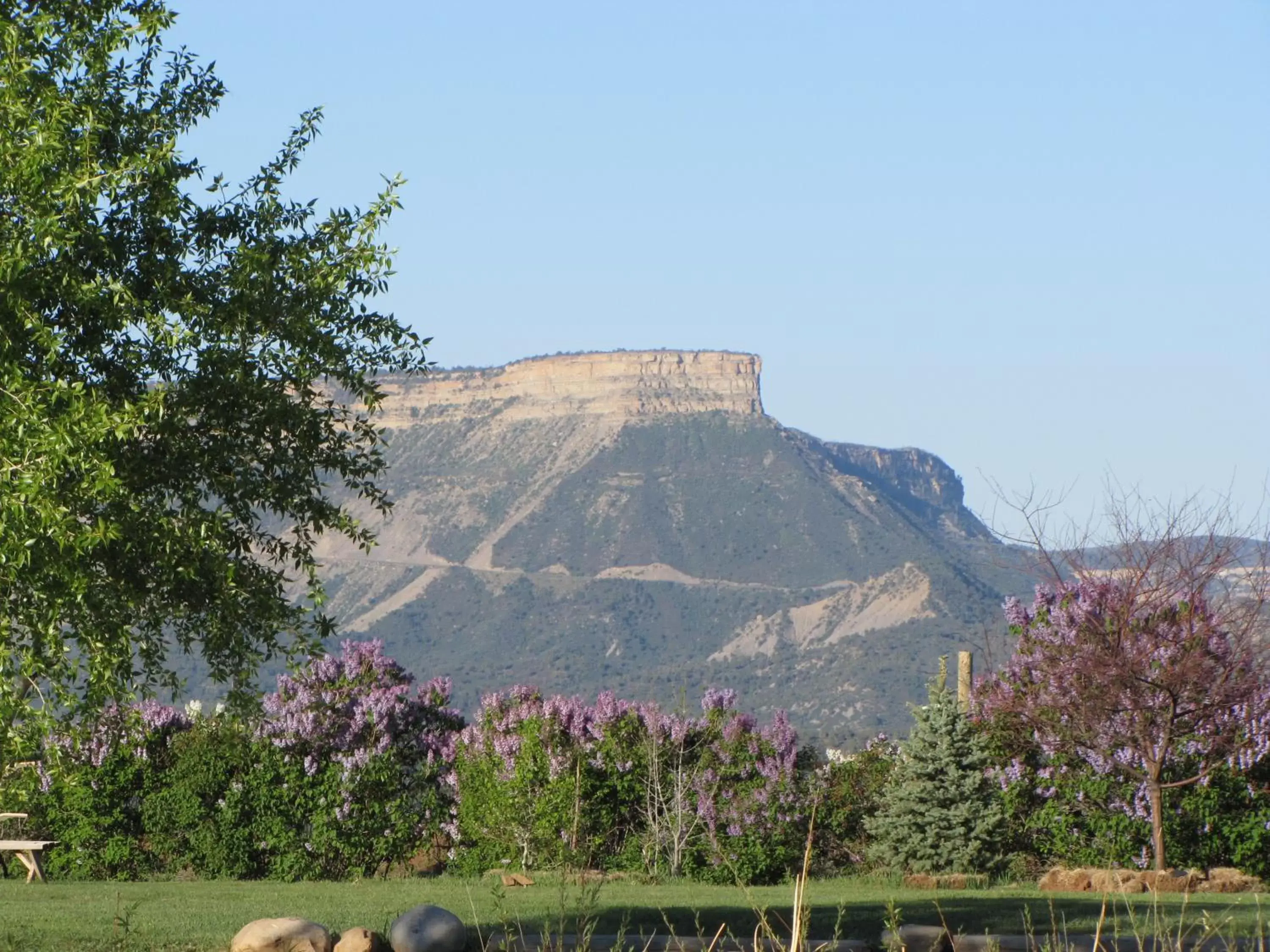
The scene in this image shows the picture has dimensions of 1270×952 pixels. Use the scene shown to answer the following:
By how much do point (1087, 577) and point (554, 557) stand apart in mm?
103558

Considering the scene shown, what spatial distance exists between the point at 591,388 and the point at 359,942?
137 m

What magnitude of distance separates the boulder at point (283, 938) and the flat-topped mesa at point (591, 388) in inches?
5087

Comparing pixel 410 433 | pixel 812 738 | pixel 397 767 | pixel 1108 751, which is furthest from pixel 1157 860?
pixel 410 433

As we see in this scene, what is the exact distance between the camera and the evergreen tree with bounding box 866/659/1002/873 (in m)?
17.1

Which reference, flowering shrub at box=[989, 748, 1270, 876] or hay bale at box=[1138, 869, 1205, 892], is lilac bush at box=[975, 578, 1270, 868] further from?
hay bale at box=[1138, 869, 1205, 892]

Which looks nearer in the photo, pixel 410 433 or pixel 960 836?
pixel 960 836

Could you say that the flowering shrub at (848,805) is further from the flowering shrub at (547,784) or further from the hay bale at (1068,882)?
the hay bale at (1068,882)

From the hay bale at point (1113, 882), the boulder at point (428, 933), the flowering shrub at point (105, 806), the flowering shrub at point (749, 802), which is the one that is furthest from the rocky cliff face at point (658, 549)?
the boulder at point (428, 933)

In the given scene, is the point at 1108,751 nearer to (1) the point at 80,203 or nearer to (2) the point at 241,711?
(2) the point at 241,711

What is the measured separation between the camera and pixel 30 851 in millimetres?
16922

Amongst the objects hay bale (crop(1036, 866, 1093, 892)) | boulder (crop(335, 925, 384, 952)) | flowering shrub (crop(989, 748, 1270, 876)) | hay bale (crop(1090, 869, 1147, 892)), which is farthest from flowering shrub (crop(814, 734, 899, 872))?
boulder (crop(335, 925, 384, 952))

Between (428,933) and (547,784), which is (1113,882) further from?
(428,933)

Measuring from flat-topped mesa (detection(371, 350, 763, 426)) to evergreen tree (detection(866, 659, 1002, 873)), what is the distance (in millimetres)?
121485

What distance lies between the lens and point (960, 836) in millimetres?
17156
